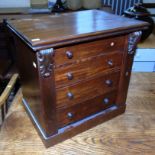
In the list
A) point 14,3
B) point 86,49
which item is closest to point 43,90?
point 86,49

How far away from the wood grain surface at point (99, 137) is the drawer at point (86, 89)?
0.18 metres

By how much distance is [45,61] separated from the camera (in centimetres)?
62

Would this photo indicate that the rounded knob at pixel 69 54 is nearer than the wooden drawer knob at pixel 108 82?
Yes

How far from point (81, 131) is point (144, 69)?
1.21m

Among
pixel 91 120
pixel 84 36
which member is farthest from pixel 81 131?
pixel 84 36

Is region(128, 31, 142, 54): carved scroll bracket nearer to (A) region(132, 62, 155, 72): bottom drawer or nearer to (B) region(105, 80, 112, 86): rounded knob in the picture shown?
(B) region(105, 80, 112, 86): rounded knob

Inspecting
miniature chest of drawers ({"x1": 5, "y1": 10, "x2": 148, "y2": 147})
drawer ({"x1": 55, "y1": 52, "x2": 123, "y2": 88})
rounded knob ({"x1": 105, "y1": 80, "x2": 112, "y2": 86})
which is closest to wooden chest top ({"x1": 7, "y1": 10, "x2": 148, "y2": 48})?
miniature chest of drawers ({"x1": 5, "y1": 10, "x2": 148, "y2": 147})

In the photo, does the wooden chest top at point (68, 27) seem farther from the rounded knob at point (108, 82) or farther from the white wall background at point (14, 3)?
the white wall background at point (14, 3)

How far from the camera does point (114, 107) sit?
95cm

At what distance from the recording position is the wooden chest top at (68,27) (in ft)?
1.99

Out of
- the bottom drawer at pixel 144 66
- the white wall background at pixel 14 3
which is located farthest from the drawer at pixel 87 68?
the white wall background at pixel 14 3

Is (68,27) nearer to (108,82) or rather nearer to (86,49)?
(86,49)

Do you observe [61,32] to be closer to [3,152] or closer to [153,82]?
[3,152]

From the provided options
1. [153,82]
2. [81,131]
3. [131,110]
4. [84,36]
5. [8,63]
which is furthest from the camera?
[8,63]
